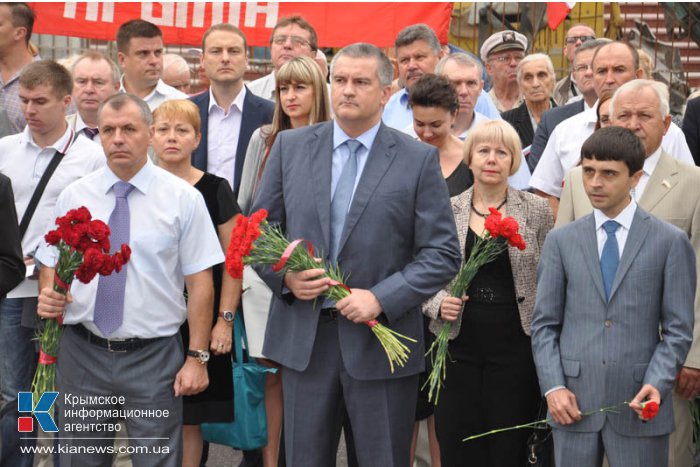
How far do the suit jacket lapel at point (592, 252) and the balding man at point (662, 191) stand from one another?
0.57 metres

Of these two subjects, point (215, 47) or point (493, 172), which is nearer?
point (493, 172)

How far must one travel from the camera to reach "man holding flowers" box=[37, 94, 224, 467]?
18.3 ft

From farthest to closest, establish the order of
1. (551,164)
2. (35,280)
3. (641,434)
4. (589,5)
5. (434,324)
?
(589,5) < (551,164) < (35,280) < (434,324) < (641,434)

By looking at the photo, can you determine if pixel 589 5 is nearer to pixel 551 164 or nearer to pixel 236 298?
pixel 551 164

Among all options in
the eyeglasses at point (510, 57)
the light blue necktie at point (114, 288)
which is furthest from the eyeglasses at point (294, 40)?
the light blue necktie at point (114, 288)

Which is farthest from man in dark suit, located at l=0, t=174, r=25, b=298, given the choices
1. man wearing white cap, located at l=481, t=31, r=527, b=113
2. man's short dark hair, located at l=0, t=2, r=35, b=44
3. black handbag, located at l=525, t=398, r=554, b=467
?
man wearing white cap, located at l=481, t=31, r=527, b=113

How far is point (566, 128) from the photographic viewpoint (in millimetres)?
7332

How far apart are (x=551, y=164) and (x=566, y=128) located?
10.6 inches

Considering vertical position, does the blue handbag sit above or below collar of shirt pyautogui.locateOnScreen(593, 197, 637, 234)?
below

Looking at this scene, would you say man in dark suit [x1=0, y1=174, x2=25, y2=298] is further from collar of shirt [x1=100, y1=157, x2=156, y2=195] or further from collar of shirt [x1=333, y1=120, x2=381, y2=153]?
collar of shirt [x1=333, y1=120, x2=381, y2=153]

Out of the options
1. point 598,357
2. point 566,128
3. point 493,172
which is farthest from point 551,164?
point 598,357

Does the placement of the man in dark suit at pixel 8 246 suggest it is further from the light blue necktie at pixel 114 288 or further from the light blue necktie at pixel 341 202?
the light blue necktie at pixel 341 202

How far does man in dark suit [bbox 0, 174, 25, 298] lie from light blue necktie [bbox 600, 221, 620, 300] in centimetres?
306

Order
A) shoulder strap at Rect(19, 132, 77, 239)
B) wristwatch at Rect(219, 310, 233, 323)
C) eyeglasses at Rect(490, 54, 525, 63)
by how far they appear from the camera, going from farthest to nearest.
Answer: eyeglasses at Rect(490, 54, 525, 63) → shoulder strap at Rect(19, 132, 77, 239) → wristwatch at Rect(219, 310, 233, 323)
